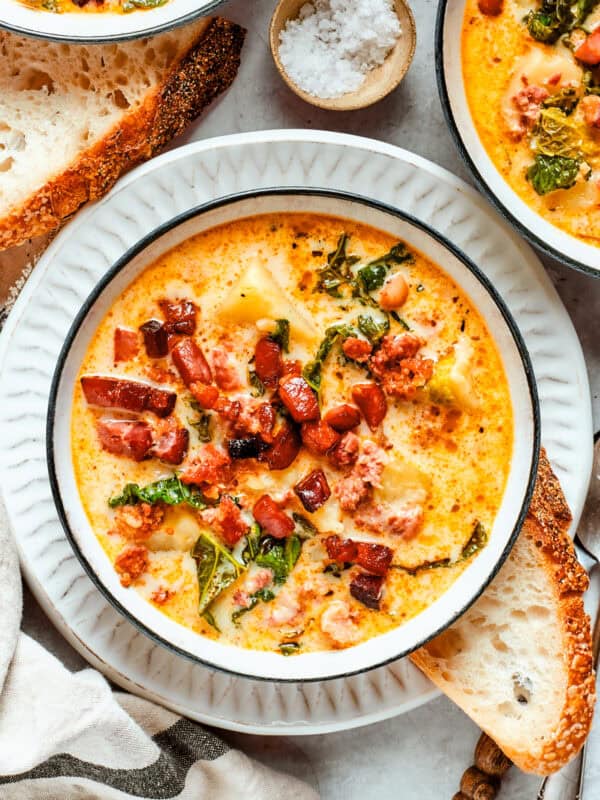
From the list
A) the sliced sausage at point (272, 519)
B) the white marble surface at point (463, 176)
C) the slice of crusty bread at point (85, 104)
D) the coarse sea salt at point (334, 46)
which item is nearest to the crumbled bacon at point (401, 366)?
the sliced sausage at point (272, 519)

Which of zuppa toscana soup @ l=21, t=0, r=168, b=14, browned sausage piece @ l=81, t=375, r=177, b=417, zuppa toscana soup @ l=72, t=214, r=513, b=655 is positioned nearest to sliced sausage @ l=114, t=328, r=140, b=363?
zuppa toscana soup @ l=72, t=214, r=513, b=655

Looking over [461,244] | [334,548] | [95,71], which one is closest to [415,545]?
[334,548]

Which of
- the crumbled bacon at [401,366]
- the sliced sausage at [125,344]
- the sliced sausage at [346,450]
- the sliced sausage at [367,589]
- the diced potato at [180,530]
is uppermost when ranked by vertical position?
the sliced sausage at [125,344]

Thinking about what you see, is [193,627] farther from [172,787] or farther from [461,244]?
[461,244]

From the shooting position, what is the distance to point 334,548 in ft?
Result: 14.1

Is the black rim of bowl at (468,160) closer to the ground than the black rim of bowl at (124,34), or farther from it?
closer to the ground

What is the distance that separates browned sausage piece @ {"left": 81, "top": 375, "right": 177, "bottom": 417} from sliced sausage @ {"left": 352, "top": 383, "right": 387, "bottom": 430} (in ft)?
2.68

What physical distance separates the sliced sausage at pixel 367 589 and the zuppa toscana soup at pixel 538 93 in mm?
1929

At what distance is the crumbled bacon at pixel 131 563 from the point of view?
4320 mm

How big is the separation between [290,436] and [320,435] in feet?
0.45

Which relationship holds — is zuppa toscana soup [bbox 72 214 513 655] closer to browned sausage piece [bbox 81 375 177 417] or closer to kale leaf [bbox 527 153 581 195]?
browned sausage piece [bbox 81 375 177 417]

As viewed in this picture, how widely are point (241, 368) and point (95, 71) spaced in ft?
5.81

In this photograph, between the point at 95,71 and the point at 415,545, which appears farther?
the point at 95,71

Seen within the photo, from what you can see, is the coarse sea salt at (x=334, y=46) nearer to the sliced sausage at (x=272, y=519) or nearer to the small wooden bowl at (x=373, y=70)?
the small wooden bowl at (x=373, y=70)
